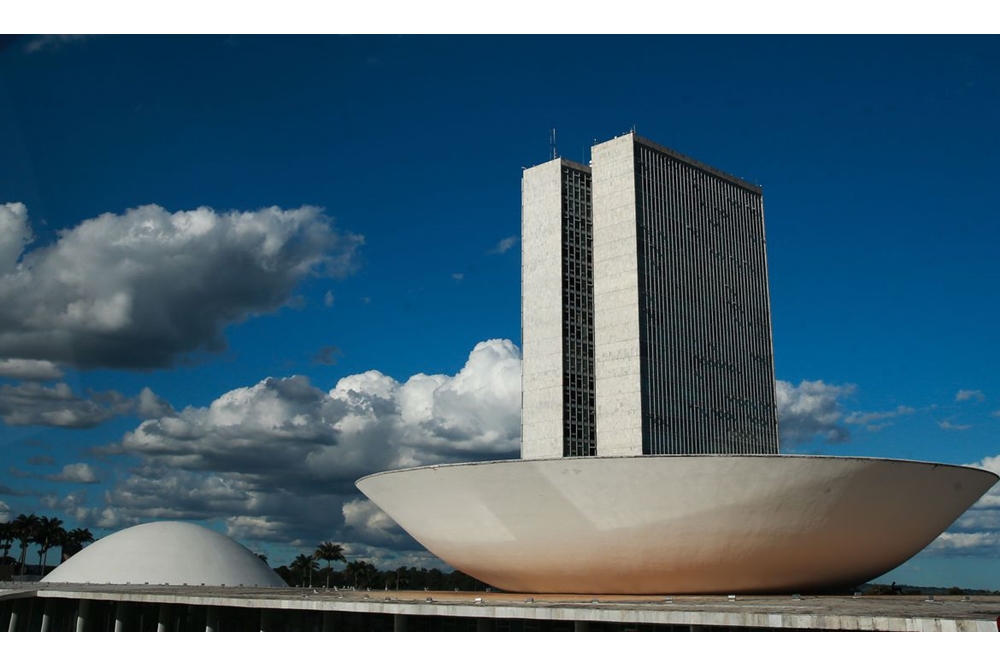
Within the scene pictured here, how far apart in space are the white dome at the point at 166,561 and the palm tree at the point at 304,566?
121ft

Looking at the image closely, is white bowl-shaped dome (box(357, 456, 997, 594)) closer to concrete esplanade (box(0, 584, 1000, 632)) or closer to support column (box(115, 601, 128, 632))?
concrete esplanade (box(0, 584, 1000, 632))

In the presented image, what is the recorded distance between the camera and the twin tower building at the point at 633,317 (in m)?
77.6

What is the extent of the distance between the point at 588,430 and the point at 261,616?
167 feet

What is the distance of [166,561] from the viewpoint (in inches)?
2116

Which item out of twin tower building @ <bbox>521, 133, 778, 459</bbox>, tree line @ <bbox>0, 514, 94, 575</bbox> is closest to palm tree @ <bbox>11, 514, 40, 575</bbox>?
Result: tree line @ <bbox>0, 514, 94, 575</bbox>

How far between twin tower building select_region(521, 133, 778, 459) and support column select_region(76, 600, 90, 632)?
43668mm

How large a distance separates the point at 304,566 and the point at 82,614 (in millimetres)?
59497

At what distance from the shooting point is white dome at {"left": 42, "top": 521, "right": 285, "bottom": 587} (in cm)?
5294

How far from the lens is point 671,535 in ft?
89.3

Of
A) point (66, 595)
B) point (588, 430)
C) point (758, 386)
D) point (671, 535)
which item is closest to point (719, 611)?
point (671, 535)

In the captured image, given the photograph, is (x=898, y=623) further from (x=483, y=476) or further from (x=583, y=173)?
(x=583, y=173)

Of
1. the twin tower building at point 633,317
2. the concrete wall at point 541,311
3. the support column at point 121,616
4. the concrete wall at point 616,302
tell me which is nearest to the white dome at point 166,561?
the support column at point 121,616

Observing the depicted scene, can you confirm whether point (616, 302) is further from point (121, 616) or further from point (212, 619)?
point (212, 619)

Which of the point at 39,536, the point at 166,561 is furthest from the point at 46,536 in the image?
the point at 166,561
